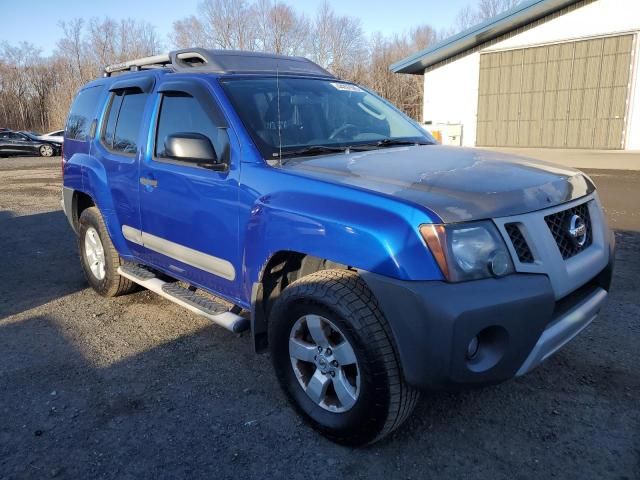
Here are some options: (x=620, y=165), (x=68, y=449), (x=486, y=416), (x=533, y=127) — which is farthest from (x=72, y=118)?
(x=533, y=127)

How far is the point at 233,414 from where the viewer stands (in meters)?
3.05

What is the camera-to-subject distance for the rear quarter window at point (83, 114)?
16.4ft

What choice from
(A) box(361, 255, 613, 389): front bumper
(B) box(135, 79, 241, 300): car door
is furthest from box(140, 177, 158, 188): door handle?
(A) box(361, 255, 613, 389): front bumper

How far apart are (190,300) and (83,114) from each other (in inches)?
103

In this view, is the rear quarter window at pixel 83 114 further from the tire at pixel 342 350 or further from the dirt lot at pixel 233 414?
the tire at pixel 342 350

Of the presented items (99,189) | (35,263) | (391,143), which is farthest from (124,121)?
(35,263)

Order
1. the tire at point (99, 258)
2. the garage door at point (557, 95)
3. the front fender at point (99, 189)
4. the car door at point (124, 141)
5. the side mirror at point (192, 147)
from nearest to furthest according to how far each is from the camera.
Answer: the side mirror at point (192, 147), the car door at point (124, 141), the front fender at point (99, 189), the tire at point (99, 258), the garage door at point (557, 95)

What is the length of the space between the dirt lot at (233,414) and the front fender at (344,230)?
2.95ft

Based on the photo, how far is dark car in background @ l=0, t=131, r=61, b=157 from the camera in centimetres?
2769

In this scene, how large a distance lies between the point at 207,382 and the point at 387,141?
201cm

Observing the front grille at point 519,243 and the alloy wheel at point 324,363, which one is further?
the alloy wheel at point 324,363

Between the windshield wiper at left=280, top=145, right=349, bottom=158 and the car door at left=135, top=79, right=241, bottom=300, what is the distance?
1.04 ft

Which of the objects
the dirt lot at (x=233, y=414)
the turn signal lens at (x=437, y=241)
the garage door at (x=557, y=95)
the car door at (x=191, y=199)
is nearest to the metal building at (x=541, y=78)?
the garage door at (x=557, y=95)

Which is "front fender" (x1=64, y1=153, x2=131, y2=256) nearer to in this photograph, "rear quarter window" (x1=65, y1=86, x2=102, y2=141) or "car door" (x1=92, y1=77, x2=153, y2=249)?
"car door" (x1=92, y1=77, x2=153, y2=249)
